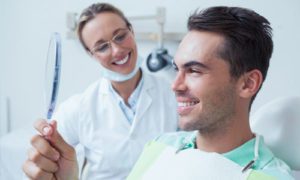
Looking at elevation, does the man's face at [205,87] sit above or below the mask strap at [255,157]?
above

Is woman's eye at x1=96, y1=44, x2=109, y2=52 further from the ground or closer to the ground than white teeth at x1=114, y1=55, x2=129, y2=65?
further from the ground

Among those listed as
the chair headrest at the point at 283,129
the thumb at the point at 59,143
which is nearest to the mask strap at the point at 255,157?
the chair headrest at the point at 283,129

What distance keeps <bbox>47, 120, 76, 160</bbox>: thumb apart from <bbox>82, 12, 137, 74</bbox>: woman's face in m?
0.61

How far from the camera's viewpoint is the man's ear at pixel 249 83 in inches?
38.5

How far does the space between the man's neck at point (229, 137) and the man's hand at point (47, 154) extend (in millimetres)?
422

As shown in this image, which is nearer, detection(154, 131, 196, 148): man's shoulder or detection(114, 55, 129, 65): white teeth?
detection(154, 131, 196, 148): man's shoulder

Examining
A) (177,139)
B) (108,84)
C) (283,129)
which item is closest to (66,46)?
(108,84)

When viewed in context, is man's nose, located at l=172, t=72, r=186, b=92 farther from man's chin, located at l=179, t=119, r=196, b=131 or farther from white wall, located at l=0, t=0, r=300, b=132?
white wall, located at l=0, t=0, r=300, b=132

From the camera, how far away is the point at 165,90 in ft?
5.13

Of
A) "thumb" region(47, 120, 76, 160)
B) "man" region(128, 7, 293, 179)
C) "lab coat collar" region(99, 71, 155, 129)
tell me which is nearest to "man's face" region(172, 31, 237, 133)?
"man" region(128, 7, 293, 179)

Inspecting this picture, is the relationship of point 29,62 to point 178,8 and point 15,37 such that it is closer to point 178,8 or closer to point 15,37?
point 15,37

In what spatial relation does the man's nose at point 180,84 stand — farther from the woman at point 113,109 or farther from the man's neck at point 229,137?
the woman at point 113,109

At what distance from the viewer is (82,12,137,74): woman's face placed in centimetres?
144

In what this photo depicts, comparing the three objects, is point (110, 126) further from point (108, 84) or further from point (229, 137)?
point (229, 137)
